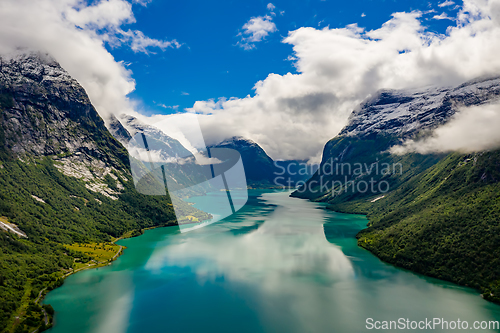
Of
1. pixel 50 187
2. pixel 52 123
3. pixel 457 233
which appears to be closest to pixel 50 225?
pixel 50 187

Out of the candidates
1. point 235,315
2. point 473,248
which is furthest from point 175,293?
point 473,248

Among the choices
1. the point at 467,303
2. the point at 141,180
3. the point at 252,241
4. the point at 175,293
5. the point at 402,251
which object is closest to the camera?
the point at 467,303

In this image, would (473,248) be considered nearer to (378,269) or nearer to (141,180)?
(378,269)

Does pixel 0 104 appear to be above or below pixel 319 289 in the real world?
above

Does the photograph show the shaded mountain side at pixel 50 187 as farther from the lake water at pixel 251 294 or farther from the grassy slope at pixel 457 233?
the grassy slope at pixel 457 233

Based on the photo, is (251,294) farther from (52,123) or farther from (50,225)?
(52,123)

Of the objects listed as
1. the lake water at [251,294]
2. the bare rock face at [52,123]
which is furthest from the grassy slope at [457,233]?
the bare rock face at [52,123]

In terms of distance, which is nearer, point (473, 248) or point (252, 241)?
point (473, 248)
